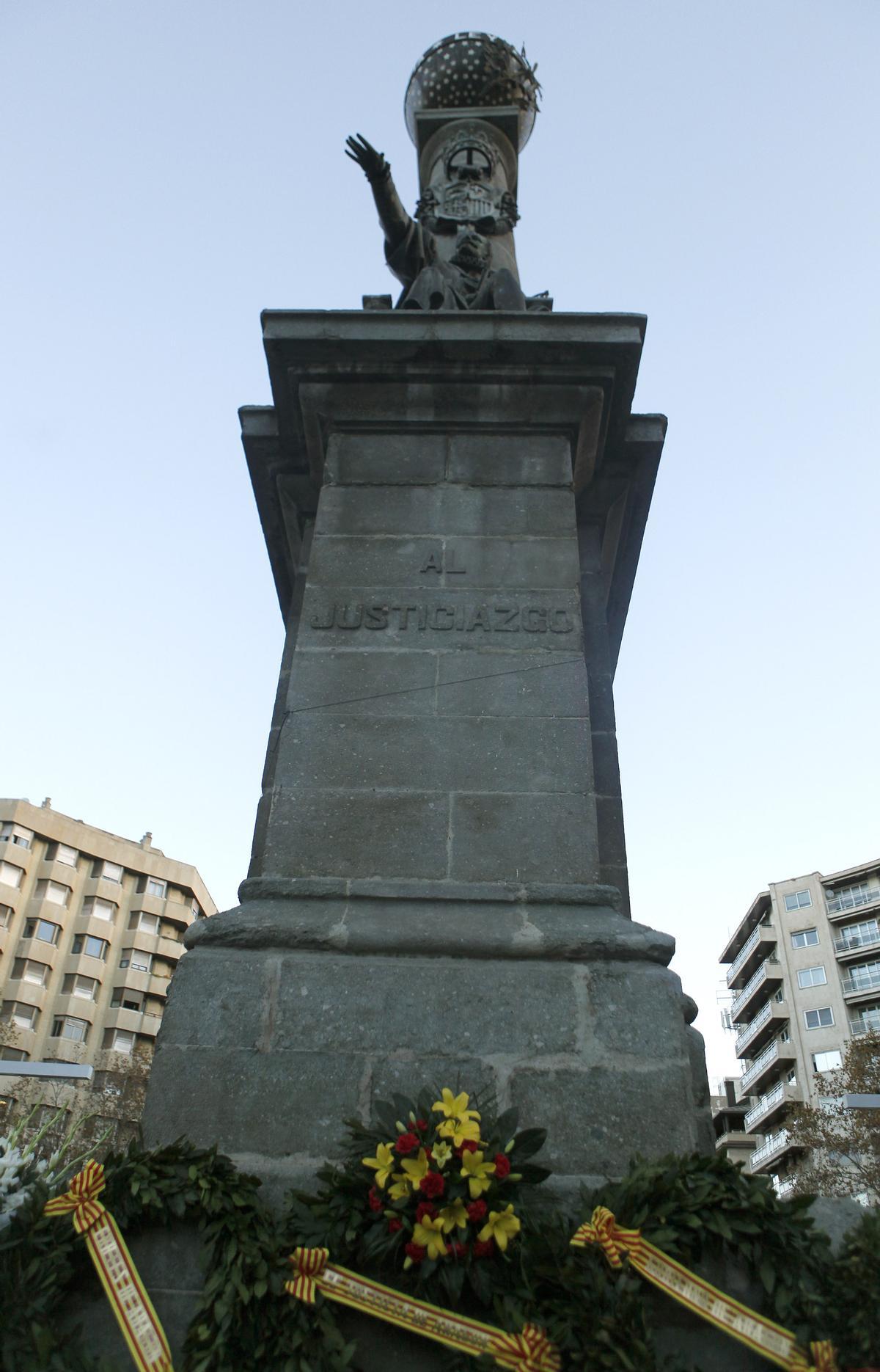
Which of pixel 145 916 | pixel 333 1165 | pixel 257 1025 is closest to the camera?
pixel 333 1165

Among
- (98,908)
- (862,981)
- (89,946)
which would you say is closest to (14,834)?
(98,908)

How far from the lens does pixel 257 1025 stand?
4164mm

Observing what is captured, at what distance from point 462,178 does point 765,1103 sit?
69.4 metres

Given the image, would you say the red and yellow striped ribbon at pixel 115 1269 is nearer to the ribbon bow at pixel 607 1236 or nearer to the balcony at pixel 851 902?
the ribbon bow at pixel 607 1236

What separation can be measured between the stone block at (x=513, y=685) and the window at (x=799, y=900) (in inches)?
2716

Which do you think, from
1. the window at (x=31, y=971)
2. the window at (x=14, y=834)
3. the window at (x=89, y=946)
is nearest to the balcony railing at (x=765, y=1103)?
the window at (x=89, y=946)

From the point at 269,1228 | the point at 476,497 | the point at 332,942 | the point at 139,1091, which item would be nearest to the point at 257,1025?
the point at 332,942

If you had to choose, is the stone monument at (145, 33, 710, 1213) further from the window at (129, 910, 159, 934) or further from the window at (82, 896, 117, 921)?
the window at (129, 910, 159, 934)

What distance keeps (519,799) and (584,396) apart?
2832mm

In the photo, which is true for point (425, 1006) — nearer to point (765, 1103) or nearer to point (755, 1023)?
point (765, 1103)

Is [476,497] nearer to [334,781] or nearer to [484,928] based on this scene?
[334,781]

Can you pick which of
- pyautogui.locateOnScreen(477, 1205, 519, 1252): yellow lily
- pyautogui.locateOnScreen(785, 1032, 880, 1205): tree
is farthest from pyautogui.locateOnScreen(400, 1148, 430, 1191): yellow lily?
pyautogui.locateOnScreen(785, 1032, 880, 1205): tree

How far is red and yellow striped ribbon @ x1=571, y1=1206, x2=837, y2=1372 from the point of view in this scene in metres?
3.02

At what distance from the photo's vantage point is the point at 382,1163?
342 cm
